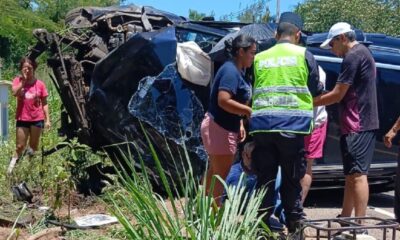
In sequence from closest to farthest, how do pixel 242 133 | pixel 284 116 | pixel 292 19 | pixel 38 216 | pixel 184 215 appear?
pixel 184 215
pixel 284 116
pixel 292 19
pixel 242 133
pixel 38 216

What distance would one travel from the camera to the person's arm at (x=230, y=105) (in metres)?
5.96

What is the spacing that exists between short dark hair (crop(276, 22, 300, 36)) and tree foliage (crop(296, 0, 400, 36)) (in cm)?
2181

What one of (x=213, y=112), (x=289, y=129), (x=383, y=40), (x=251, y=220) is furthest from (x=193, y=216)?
(x=383, y=40)

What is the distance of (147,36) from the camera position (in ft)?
25.1

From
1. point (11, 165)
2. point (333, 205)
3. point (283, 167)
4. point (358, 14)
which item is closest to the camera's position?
point (283, 167)

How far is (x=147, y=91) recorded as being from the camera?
7.61 metres

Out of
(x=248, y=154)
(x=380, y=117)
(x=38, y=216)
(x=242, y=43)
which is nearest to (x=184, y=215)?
(x=248, y=154)

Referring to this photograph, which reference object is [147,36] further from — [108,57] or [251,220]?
[251,220]

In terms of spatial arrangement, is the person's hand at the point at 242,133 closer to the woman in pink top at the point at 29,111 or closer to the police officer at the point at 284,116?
the police officer at the point at 284,116

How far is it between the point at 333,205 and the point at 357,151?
2.50 meters

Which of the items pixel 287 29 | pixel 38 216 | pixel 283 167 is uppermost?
pixel 287 29

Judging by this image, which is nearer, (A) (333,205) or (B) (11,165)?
(A) (333,205)

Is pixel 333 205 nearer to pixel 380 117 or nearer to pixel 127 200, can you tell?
pixel 380 117

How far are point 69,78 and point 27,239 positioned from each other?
239cm
